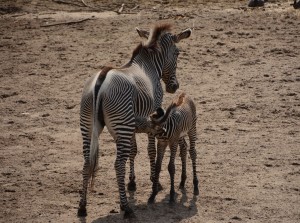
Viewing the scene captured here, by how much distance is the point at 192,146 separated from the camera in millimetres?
9469

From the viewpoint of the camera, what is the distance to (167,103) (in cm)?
1266

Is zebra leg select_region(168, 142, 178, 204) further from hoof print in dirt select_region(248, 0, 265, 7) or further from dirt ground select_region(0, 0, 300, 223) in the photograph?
hoof print in dirt select_region(248, 0, 265, 7)

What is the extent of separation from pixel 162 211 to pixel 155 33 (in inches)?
105

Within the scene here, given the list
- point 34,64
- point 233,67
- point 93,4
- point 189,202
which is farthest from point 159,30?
point 93,4

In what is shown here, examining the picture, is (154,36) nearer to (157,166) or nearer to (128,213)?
(157,166)

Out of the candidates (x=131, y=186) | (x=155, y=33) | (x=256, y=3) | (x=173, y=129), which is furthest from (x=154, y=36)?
(x=256, y=3)

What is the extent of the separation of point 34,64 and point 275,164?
23.0 ft

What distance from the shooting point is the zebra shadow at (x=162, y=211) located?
8.46 meters

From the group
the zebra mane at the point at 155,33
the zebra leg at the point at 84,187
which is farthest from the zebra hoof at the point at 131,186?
the zebra mane at the point at 155,33

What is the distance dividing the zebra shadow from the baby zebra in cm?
12

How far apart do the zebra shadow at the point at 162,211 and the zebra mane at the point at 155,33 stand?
2219mm

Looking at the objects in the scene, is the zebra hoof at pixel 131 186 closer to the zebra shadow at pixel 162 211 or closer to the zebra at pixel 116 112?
the zebra shadow at pixel 162 211

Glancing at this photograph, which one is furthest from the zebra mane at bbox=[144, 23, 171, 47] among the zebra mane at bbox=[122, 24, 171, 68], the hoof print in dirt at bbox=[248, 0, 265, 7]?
the hoof print in dirt at bbox=[248, 0, 265, 7]

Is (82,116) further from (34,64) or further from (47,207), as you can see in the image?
(34,64)
